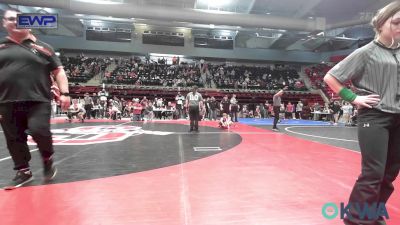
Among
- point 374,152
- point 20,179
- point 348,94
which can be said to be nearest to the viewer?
point 374,152

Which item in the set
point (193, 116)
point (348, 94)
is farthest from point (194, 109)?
point (348, 94)

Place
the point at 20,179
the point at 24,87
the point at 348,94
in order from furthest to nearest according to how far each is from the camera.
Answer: the point at 20,179
the point at 24,87
the point at 348,94

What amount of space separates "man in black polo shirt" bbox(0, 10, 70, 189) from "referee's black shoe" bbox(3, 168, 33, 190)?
0.6 inches

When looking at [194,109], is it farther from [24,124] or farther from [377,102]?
[377,102]

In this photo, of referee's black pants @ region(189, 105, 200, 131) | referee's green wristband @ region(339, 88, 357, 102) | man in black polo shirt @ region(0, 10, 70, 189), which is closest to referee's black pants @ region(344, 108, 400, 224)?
referee's green wristband @ region(339, 88, 357, 102)

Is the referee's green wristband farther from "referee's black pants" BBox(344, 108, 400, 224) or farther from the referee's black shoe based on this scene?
the referee's black shoe

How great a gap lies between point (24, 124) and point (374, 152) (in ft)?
10.6

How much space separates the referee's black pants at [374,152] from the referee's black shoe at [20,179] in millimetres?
3232

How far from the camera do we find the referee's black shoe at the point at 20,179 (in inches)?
121

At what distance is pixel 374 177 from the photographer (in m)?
1.80

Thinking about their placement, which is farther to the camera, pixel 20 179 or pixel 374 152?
pixel 20 179

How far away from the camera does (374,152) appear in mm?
1805

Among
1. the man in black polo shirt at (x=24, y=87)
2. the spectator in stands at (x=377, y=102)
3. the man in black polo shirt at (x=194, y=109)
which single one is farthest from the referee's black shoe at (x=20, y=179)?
the man in black polo shirt at (x=194, y=109)

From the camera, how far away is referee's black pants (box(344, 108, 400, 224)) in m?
1.80
